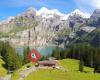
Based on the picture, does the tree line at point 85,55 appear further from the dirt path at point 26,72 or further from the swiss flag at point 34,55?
the dirt path at point 26,72

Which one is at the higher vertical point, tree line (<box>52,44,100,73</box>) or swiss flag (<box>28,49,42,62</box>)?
swiss flag (<box>28,49,42,62</box>)

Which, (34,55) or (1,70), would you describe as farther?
(1,70)

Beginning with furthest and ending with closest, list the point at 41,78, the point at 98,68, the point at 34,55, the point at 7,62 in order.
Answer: the point at 7,62, the point at 98,68, the point at 34,55, the point at 41,78

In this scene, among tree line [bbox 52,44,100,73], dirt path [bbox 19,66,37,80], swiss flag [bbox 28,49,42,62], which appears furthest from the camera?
tree line [bbox 52,44,100,73]

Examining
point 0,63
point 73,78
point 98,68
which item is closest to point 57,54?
point 0,63

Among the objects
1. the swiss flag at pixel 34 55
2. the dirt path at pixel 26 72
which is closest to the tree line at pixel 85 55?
the swiss flag at pixel 34 55

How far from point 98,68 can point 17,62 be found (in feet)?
142

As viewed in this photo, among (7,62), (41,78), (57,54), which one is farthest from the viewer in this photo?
(57,54)

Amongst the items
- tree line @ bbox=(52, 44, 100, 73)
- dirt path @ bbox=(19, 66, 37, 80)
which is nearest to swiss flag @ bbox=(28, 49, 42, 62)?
dirt path @ bbox=(19, 66, 37, 80)

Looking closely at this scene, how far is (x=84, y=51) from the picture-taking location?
537 feet

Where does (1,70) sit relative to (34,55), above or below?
below

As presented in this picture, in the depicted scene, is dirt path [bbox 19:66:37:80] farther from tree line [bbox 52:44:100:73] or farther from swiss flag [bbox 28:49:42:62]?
tree line [bbox 52:44:100:73]

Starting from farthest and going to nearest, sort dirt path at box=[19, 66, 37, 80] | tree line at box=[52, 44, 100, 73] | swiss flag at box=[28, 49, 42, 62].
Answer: tree line at box=[52, 44, 100, 73] < swiss flag at box=[28, 49, 42, 62] < dirt path at box=[19, 66, 37, 80]

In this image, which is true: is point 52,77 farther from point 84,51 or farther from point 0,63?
point 84,51
